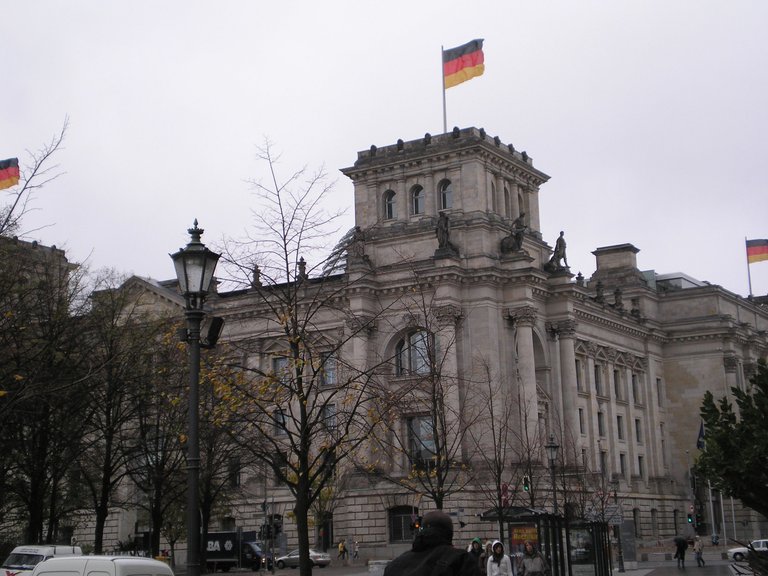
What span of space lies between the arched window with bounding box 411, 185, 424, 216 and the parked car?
78.0ft

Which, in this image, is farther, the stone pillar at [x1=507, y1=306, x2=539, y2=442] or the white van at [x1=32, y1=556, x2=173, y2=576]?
the stone pillar at [x1=507, y1=306, x2=539, y2=442]

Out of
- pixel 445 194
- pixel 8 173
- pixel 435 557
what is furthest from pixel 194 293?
pixel 445 194

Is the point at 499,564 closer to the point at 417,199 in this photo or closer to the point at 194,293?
the point at 194,293

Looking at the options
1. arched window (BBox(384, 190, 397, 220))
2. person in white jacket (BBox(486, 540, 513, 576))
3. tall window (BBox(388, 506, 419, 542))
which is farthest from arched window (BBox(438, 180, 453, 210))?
person in white jacket (BBox(486, 540, 513, 576))

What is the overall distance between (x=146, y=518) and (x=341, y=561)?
49.1 feet

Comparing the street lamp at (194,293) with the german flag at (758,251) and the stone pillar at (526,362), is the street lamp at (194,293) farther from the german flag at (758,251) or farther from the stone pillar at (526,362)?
A: the german flag at (758,251)

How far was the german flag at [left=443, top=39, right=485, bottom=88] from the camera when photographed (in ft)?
233

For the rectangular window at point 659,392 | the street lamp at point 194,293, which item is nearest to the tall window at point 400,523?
the rectangular window at point 659,392

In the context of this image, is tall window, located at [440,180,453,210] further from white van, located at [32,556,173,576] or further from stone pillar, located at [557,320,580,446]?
white van, located at [32,556,173,576]

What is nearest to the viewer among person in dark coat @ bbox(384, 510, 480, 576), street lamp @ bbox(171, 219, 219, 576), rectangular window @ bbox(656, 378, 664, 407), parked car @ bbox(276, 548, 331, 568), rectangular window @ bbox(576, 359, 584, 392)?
person in dark coat @ bbox(384, 510, 480, 576)

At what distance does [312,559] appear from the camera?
2699 inches

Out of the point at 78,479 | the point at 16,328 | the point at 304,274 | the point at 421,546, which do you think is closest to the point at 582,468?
the point at 78,479

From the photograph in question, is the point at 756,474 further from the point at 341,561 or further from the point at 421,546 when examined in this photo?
the point at 341,561

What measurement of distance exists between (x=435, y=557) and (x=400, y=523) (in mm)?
62563
